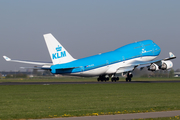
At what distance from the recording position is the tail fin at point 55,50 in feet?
185

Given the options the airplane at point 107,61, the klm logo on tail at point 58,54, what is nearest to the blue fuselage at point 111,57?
the airplane at point 107,61

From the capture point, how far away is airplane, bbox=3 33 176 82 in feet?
187

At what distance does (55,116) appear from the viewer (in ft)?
64.2

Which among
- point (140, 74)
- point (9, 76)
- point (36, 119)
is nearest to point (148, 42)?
point (140, 74)

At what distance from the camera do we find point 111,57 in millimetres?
65000

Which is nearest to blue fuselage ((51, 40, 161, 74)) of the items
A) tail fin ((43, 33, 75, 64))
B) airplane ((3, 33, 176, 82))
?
airplane ((3, 33, 176, 82))

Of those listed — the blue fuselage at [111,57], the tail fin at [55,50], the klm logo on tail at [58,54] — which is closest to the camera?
the tail fin at [55,50]

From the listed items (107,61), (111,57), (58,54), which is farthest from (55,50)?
(111,57)

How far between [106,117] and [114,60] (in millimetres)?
46446

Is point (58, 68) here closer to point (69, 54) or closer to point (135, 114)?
point (69, 54)

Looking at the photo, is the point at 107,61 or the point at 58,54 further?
the point at 107,61

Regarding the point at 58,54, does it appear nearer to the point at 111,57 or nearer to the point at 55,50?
the point at 55,50

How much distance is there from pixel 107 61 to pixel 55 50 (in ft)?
39.8

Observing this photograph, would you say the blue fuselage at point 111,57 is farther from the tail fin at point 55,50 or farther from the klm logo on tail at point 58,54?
the klm logo on tail at point 58,54
